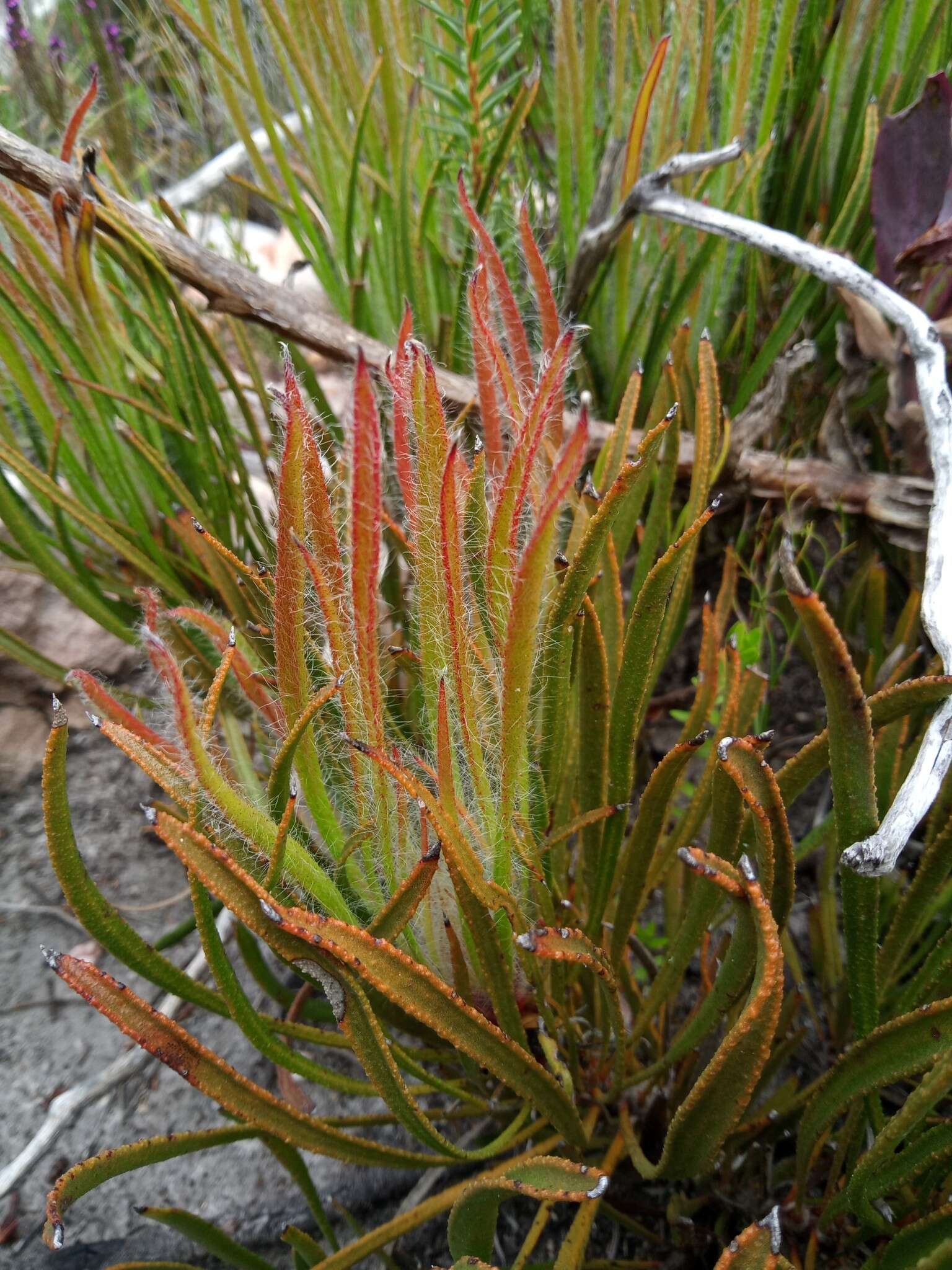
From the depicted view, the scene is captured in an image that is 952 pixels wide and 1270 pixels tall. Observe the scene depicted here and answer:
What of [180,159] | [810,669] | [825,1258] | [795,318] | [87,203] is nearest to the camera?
[825,1258]

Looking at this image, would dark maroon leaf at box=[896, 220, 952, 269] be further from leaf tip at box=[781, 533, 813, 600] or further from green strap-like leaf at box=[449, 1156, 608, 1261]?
green strap-like leaf at box=[449, 1156, 608, 1261]

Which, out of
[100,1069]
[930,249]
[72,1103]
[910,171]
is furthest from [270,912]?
[910,171]

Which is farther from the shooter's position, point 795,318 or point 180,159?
point 180,159

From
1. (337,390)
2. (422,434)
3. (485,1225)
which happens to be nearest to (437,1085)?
(485,1225)

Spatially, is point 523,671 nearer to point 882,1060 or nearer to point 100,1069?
point 882,1060

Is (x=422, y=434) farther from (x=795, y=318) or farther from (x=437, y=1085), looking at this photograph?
(x=795, y=318)

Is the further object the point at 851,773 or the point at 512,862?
the point at 512,862
